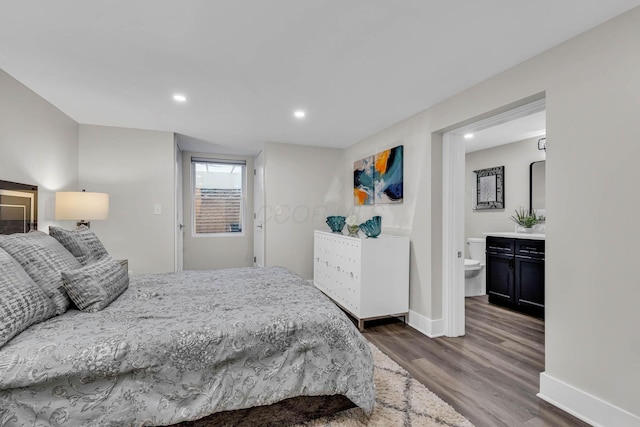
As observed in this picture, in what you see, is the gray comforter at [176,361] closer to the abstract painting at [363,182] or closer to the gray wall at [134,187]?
the gray wall at [134,187]

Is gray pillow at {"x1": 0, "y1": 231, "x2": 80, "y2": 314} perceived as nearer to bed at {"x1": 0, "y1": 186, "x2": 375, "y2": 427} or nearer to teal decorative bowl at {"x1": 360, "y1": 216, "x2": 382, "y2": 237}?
bed at {"x1": 0, "y1": 186, "x2": 375, "y2": 427}

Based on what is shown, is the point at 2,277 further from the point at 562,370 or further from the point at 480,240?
the point at 480,240

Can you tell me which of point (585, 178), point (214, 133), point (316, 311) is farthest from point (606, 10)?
point (214, 133)

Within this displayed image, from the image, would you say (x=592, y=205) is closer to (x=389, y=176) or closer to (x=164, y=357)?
(x=389, y=176)

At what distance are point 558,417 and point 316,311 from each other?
1.54 m

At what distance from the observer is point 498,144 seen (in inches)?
178

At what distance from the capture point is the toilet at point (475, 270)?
425cm

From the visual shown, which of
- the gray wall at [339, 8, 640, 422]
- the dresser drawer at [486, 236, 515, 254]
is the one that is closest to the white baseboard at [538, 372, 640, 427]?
the gray wall at [339, 8, 640, 422]

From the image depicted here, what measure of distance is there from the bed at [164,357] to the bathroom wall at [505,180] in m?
3.84

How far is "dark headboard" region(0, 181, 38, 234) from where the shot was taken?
7.57 feet

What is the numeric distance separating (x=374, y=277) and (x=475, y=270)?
2103 millimetres

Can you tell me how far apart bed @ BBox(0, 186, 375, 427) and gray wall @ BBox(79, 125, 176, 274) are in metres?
1.91

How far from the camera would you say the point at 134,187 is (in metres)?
3.71

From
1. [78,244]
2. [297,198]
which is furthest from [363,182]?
[78,244]
